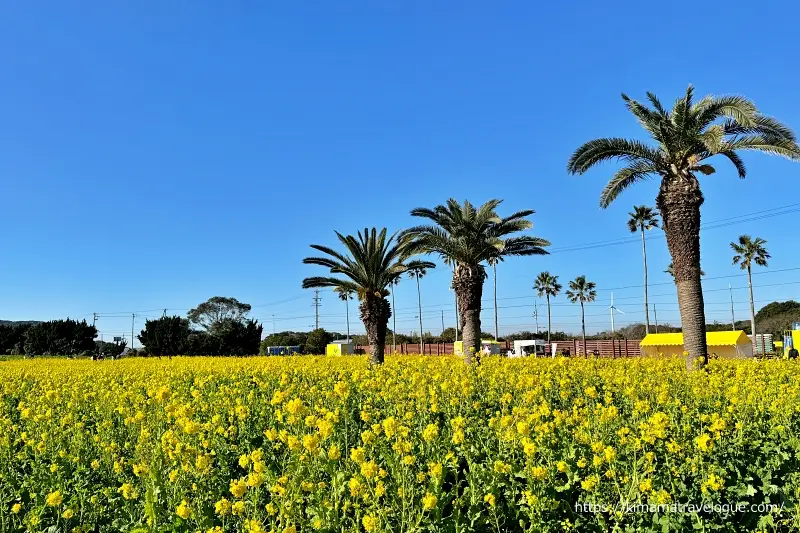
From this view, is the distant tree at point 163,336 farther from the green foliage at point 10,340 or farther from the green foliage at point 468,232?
the green foliage at point 468,232

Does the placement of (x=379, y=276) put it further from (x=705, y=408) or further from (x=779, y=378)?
(x=705, y=408)

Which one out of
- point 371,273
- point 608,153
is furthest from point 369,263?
point 608,153

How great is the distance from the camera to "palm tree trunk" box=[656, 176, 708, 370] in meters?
13.0

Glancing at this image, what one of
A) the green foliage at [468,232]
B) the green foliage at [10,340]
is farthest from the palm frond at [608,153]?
the green foliage at [10,340]

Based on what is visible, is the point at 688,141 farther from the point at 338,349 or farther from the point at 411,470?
the point at 338,349

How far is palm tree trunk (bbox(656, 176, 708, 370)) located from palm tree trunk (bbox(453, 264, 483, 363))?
21.9 ft

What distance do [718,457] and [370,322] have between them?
674 inches

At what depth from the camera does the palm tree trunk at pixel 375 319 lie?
→ 20.8 metres

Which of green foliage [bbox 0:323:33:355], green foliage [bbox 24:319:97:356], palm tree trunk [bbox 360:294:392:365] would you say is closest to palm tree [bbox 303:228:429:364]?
palm tree trunk [bbox 360:294:392:365]

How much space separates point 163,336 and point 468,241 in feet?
120

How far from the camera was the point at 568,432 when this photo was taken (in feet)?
15.1

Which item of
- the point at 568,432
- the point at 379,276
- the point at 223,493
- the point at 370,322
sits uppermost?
the point at 379,276

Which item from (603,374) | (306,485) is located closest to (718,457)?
(306,485)

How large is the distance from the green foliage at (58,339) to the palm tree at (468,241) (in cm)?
4804
